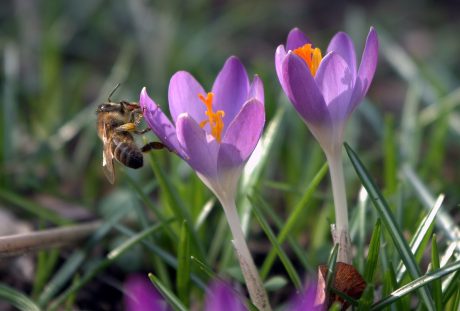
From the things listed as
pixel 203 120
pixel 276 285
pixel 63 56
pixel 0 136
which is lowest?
pixel 276 285

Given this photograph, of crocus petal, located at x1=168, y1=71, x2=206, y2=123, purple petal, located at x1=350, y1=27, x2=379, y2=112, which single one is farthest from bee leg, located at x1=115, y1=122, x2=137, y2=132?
purple petal, located at x1=350, y1=27, x2=379, y2=112

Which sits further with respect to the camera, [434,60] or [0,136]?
[434,60]

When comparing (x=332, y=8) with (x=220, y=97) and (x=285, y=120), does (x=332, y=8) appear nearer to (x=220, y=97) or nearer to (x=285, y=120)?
(x=285, y=120)

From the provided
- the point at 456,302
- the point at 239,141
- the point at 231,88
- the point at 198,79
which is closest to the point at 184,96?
the point at 231,88

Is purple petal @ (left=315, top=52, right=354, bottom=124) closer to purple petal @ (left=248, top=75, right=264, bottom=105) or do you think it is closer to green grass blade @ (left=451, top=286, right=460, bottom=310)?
purple petal @ (left=248, top=75, right=264, bottom=105)

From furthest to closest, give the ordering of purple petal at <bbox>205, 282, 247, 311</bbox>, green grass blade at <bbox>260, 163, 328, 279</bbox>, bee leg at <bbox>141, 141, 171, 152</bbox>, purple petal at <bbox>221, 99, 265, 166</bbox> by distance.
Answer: green grass blade at <bbox>260, 163, 328, 279</bbox>, bee leg at <bbox>141, 141, 171, 152</bbox>, purple petal at <bbox>221, 99, 265, 166</bbox>, purple petal at <bbox>205, 282, 247, 311</bbox>

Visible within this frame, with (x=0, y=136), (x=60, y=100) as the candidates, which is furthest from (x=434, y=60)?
(x=0, y=136)
